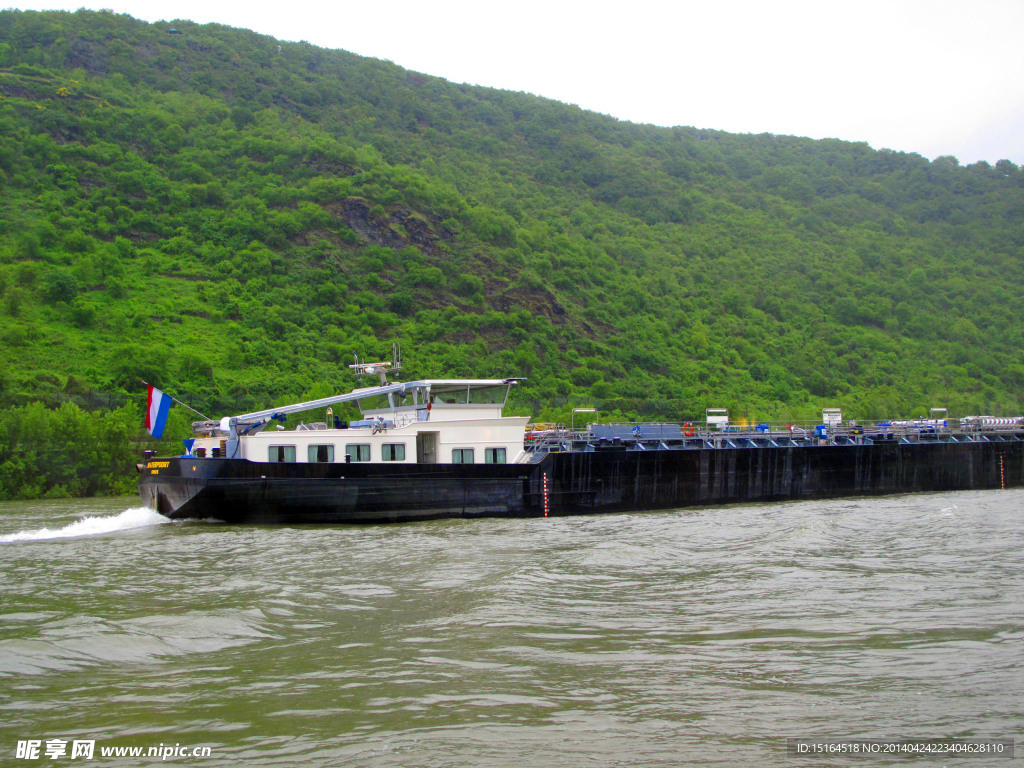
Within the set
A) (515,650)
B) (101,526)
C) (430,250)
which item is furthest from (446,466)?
(430,250)

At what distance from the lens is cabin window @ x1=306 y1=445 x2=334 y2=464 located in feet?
86.5

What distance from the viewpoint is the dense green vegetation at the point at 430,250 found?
6131cm

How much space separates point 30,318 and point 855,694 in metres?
61.8

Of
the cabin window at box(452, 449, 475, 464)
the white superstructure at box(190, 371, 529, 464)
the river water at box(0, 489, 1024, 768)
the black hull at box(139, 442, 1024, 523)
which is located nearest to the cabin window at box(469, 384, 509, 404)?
the white superstructure at box(190, 371, 529, 464)

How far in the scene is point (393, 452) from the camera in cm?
2666

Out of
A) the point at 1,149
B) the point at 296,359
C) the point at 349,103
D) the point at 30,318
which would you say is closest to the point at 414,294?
the point at 296,359

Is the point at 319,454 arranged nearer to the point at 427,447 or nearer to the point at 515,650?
the point at 427,447

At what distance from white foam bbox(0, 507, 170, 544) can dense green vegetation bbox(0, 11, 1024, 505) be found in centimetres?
2027

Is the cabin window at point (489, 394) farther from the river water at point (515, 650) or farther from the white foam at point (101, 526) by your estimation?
the white foam at point (101, 526)

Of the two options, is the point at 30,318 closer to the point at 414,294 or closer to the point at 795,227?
the point at 414,294

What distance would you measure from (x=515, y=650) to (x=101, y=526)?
19.8 meters

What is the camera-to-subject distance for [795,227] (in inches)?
4862

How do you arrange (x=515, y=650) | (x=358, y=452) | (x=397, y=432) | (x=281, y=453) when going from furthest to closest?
(x=397, y=432), (x=358, y=452), (x=281, y=453), (x=515, y=650)

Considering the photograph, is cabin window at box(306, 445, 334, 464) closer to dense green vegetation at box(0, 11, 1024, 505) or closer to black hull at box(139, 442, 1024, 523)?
black hull at box(139, 442, 1024, 523)
